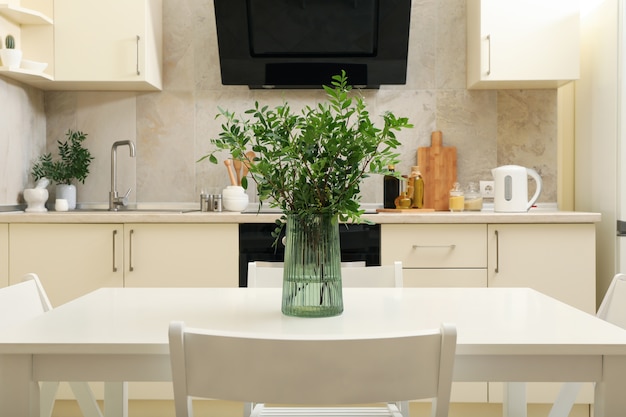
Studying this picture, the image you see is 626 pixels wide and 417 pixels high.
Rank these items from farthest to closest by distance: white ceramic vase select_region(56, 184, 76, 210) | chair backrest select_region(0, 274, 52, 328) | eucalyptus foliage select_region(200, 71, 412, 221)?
1. white ceramic vase select_region(56, 184, 76, 210)
2. chair backrest select_region(0, 274, 52, 328)
3. eucalyptus foliage select_region(200, 71, 412, 221)

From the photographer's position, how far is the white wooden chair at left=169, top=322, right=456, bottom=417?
3.14 feet

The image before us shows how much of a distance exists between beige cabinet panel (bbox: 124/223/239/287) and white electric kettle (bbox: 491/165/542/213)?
1.29 meters

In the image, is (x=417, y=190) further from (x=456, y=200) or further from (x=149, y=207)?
(x=149, y=207)

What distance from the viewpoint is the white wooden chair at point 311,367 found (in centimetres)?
96

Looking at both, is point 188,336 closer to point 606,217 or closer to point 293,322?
point 293,322

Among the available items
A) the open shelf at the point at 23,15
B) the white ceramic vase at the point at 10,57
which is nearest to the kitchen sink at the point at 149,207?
the white ceramic vase at the point at 10,57

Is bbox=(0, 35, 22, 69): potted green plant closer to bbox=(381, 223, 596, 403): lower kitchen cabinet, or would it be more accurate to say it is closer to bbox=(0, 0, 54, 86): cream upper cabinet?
bbox=(0, 0, 54, 86): cream upper cabinet

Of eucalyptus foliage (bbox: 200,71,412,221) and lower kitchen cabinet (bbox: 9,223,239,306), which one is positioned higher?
eucalyptus foliage (bbox: 200,71,412,221)

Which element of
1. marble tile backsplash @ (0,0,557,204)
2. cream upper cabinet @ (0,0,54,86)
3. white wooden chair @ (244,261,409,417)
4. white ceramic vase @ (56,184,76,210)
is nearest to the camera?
white wooden chair @ (244,261,409,417)

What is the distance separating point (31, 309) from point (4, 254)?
1.49 metres

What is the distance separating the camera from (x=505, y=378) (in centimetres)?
116

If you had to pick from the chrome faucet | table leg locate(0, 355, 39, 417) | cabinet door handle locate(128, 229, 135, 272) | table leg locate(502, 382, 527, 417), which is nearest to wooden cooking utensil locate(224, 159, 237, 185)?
the chrome faucet

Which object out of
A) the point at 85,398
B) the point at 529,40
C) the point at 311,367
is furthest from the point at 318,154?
the point at 529,40

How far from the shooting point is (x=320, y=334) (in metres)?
1.22
